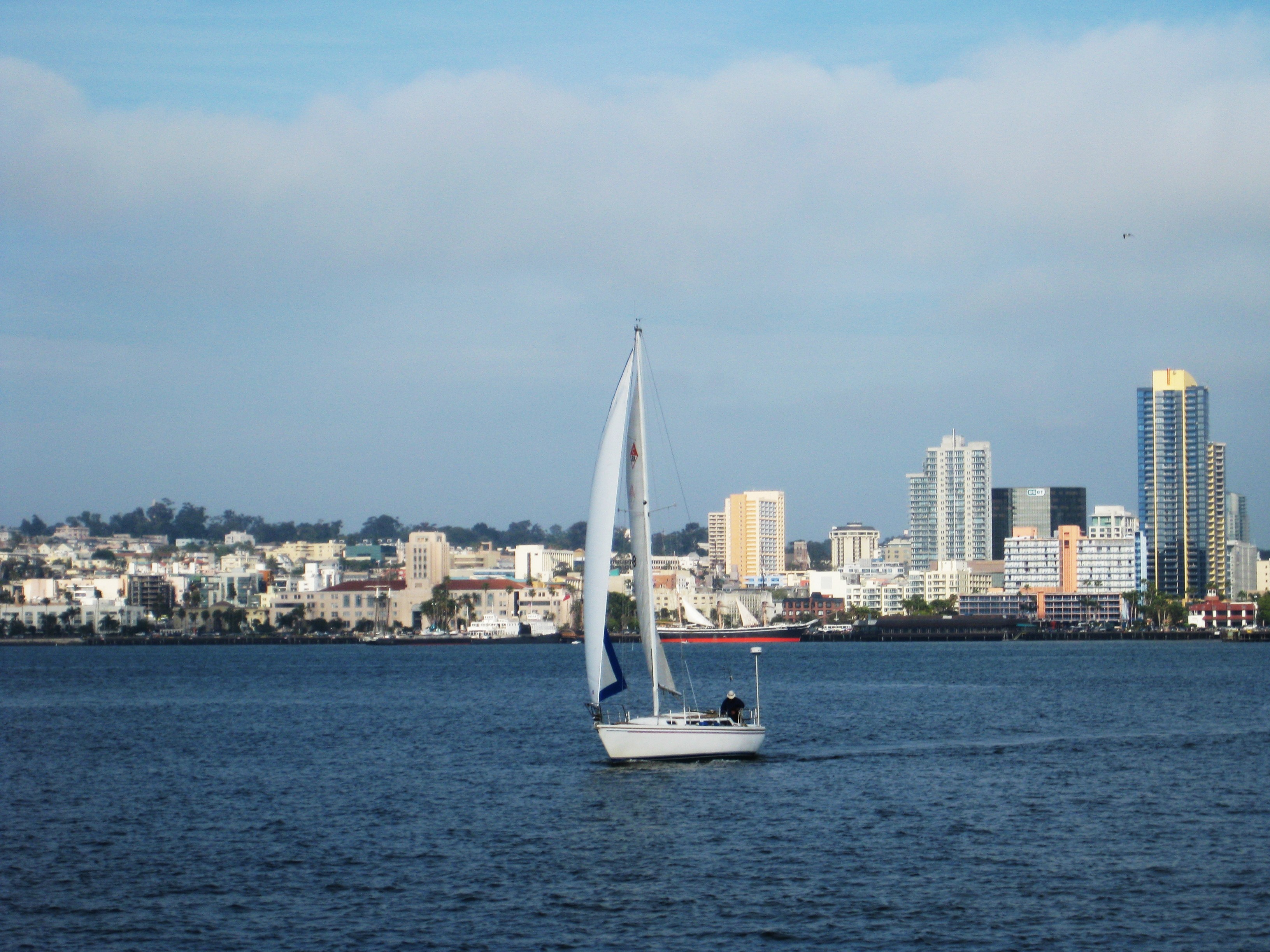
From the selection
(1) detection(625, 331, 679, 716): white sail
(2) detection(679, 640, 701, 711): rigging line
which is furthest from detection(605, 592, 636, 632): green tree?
(1) detection(625, 331, 679, 716): white sail

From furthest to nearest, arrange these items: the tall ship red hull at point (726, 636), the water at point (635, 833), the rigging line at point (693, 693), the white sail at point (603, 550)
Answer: the tall ship red hull at point (726, 636) → the rigging line at point (693, 693) → the white sail at point (603, 550) → the water at point (635, 833)

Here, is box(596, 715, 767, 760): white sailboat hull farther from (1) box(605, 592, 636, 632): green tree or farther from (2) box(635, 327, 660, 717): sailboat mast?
(1) box(605, 592, 636, 632): green tree

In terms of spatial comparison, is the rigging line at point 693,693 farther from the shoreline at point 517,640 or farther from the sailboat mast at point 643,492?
the shoreline at point 517,640

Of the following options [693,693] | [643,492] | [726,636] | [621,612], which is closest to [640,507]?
[643,492]

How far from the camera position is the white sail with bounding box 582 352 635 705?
117ft

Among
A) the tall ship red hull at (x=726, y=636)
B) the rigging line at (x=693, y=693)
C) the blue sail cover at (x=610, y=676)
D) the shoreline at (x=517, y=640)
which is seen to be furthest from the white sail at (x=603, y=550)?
the shoreline at (x=517, y=640)

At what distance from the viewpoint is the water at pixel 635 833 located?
2217 cm

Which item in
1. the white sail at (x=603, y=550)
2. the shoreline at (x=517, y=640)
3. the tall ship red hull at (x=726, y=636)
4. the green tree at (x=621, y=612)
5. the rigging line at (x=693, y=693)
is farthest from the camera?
the shoreline at (x=517, y=640)

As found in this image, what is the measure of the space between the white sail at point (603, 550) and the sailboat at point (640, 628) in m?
0.02

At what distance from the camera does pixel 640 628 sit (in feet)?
121

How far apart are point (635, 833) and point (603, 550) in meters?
8.24

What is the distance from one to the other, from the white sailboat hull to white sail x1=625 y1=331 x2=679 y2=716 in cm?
52

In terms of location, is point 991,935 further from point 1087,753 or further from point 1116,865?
point 1087,753

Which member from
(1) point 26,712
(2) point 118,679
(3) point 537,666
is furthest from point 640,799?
(3) point 537,666
